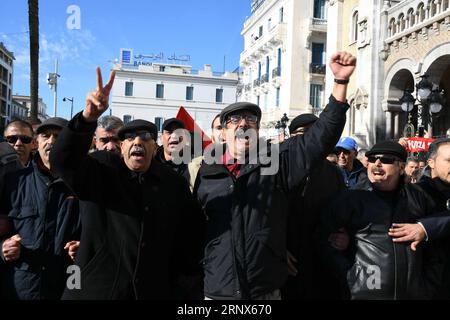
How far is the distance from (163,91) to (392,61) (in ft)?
134

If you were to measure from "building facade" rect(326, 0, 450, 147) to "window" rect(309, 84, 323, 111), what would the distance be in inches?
466

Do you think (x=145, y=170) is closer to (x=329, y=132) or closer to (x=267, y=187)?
(x=267, y=187)

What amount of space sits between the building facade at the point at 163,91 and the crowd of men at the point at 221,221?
4976cm

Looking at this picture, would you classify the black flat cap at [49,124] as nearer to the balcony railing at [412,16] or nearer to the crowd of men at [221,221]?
the crowd of men at [221,221]

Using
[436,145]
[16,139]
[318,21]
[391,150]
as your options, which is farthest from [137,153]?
[318,21]

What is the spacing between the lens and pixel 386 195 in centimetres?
332

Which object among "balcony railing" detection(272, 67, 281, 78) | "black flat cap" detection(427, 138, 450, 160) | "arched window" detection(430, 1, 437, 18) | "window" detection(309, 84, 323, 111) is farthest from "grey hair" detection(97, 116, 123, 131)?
"balcony railing" detection(272, 67, 281, 78)

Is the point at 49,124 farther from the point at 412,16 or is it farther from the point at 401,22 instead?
the point at 401,22

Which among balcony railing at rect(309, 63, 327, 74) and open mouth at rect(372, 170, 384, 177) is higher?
balcony railing at rect(309, 63, 327, 74)

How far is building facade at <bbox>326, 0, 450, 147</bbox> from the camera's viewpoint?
14.8m

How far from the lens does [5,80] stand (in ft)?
263

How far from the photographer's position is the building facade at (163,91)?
5441 cm

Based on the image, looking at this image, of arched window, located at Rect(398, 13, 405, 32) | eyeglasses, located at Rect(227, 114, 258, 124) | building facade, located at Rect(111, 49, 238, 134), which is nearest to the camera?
eyeglasses, located at Rect(227, 114, 258, 124)
